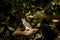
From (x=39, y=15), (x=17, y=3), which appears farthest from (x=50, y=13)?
(x=17, y=3)

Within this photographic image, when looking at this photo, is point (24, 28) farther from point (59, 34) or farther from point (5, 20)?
point (59, 34)

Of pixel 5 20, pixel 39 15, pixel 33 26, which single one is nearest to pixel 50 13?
pixel 39 15

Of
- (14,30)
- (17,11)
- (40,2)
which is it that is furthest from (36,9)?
(14,30)


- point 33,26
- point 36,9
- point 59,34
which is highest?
point 36,9

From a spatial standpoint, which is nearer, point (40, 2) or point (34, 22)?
point (34, 22)

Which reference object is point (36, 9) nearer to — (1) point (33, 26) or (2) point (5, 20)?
(1) point (33, 26)

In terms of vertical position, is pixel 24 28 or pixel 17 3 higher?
pixel 17 3

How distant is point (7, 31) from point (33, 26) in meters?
0.50

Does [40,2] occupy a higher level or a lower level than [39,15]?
higher

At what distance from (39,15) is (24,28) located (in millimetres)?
405

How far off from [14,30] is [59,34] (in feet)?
2.78

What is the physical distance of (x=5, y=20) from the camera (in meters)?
3.32

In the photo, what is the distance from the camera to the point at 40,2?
357cm

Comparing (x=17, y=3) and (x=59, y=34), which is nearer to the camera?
(x=59, y=34)
